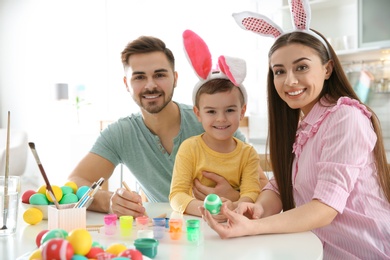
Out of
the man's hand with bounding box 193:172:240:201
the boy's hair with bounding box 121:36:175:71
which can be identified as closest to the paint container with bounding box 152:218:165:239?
the man's hand with bounding box 193:172:240:201

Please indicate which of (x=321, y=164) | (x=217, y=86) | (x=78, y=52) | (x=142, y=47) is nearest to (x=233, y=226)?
(x=321, y=164)

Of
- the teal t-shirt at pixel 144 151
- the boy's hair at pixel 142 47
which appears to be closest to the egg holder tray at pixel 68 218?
the teal t-shirt at pixel 144 151

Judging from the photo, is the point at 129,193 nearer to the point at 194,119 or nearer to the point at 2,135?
the point at 194,119

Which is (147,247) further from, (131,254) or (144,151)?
(144,151)

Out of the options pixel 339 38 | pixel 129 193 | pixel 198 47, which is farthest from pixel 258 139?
pixel 129 193

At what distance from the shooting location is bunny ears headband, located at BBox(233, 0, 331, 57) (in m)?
1.56

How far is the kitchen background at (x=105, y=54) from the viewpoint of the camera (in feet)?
14.9

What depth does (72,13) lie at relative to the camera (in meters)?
7.18

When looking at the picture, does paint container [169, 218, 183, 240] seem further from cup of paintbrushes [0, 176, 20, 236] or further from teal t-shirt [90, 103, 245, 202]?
teal t-shirt [90, 103, 245, 202]

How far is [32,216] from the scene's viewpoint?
145 centimetres

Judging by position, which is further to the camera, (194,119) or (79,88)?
(79,88)

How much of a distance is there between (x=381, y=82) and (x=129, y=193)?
3.41 m

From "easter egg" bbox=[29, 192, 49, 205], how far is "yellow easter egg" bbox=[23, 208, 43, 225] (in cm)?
4

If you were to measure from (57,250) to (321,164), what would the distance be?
784mm
